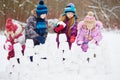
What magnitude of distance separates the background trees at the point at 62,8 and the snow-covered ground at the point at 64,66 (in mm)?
9492

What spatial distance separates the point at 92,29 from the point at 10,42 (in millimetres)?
1949

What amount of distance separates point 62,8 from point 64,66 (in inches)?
450

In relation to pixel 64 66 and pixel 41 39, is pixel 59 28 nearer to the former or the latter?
pixel 41 39

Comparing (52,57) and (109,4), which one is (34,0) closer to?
(109,4)

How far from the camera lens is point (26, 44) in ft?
33.9

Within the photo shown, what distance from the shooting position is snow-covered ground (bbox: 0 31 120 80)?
32.6 feet

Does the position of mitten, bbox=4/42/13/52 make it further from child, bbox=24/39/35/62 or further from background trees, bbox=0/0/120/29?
background trees, bbox=0/0/120/29

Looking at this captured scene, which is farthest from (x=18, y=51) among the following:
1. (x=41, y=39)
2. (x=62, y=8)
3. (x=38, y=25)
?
(x=62, y=8)

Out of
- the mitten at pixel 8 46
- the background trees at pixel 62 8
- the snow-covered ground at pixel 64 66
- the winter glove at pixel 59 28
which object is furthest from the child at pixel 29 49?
the background trees at pixel 62 8

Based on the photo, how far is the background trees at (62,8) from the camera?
2116 centimetres

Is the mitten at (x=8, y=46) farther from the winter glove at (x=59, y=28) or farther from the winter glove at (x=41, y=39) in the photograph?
the winter glove at (x=59, y=28)

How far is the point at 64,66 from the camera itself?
412 inches

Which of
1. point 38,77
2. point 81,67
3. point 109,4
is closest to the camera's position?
point 38,77

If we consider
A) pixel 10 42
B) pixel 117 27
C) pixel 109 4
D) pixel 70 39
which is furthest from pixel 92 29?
pixel 109 4
